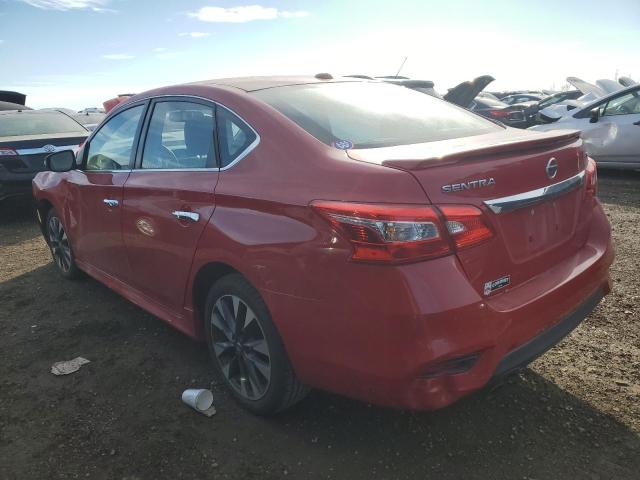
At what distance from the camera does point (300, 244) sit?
203cm

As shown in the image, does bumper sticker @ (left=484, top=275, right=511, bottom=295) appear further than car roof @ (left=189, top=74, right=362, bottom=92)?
No

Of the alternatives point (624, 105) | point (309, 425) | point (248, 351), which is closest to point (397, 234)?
point (248, 351)

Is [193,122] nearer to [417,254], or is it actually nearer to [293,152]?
[293,152]

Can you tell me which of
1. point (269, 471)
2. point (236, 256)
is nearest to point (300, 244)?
point (236, 256)

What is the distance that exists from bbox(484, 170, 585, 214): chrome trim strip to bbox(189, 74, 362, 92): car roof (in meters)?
1.40

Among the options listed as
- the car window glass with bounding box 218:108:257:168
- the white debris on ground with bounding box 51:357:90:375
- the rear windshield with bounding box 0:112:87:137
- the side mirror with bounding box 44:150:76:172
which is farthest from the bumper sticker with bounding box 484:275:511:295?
the rear windshield with bounding box 0:112:87:137

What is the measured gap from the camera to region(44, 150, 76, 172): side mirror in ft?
12.9

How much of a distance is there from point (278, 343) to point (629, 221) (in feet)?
15.4

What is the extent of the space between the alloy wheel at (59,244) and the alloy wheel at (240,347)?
245 centimetres

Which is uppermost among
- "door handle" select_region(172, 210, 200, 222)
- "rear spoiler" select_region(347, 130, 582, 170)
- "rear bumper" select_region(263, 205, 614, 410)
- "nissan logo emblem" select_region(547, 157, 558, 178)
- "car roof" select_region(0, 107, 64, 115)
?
"car roof" select_region(0, 107, 64, 115)

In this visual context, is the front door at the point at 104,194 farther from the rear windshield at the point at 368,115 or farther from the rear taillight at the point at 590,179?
the rear taillight at the point at 590,179

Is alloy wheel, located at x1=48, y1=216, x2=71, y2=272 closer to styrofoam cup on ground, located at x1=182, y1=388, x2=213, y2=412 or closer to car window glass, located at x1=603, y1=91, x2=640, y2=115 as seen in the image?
styrofoam cup on ground, located at x1=182, y1=388, x2=213, y2=412

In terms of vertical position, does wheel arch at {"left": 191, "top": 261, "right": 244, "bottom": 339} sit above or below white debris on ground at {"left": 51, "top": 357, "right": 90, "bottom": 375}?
above

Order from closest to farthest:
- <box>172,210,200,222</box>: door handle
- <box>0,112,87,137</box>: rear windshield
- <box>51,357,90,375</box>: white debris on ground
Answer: <box>172,210,200,222</box>: door handle < <box>51,357,90,375</box>: white debris on ground < <box>0,112,87,137</box>: rear windshield
